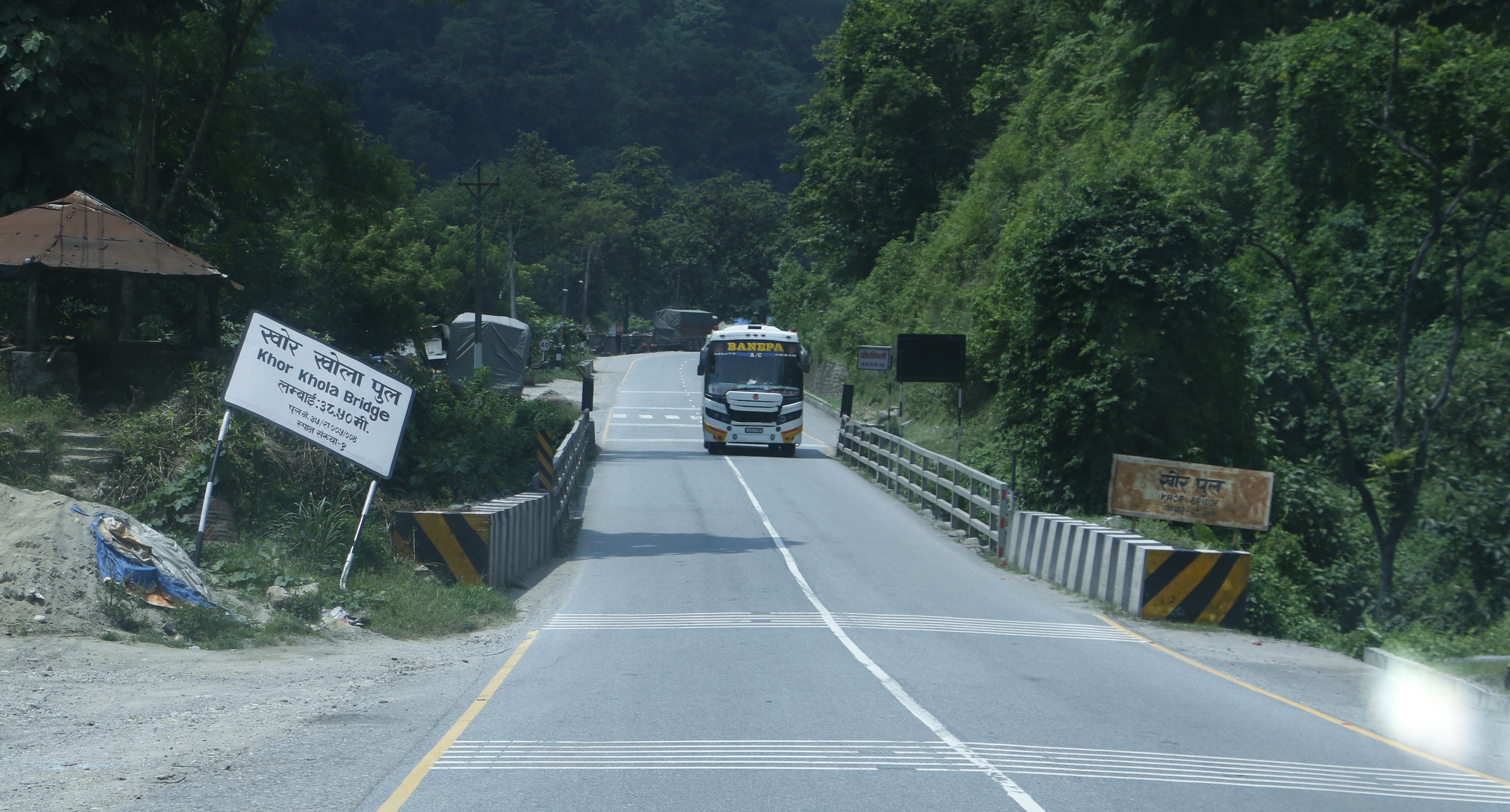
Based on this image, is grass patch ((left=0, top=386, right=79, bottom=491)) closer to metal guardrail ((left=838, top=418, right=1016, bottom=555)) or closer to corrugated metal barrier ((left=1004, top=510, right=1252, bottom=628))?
corrugated metal barrier ((left=1004, top=510, right=1252, bottom=628))

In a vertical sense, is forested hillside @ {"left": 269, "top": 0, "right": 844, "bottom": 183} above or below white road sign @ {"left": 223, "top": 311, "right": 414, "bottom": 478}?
above

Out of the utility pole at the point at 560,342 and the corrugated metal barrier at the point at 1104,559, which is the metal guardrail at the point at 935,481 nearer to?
the corrugated metal barrier at the point at 1104,559

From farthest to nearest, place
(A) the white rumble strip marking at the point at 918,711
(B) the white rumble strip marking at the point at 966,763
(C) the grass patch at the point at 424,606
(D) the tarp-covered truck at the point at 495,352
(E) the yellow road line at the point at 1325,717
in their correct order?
(D) the tarp-covered truck at the point at 495,352 < (C) the grass patch at the point at 424,606 < (E) the yellow road line at the point at 1325,717 < (B) the white rumble strip marking at the point at 966,763 < (A) the white rumble strip marking at the point at 918,711

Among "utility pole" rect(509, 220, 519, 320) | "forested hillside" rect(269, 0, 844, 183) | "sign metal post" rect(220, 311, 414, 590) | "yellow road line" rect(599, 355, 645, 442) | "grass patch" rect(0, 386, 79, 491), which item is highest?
"forested hillside" rect(269, 0, 844, 183)

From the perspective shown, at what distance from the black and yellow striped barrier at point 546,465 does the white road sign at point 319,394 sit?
5.65 meters

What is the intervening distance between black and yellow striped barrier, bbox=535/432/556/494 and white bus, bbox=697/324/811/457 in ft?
42.5

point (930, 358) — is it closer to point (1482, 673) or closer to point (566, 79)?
point (1482, 673)

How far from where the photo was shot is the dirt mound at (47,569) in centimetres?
1000

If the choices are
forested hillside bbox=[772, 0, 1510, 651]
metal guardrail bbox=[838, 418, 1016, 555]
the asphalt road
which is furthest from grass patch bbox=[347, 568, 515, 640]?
forested hillside bbox=[772, 0, 1510, 651]

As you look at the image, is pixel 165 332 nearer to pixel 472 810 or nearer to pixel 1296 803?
pixel 472 810

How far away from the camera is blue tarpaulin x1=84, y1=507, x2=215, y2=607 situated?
35.2ft

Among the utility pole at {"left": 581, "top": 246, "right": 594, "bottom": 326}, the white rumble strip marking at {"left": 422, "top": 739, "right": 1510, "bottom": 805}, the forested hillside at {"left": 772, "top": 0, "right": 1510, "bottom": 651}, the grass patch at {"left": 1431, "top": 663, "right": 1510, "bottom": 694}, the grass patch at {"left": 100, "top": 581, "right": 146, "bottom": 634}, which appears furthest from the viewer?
the utility pole at {"left": 581, "top": 246, "right": 594, "bottom": 326}

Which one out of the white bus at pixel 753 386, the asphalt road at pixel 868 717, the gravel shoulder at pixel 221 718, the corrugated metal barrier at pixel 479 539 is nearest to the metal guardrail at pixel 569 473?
the corrugated metal barrier at pixel 479 539

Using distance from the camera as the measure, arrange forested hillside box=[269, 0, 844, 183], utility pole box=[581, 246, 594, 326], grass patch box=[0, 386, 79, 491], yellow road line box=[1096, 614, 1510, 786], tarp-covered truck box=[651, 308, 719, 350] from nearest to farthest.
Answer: yellow road line box=[1096, 614, 1510, 786]
grass patch box=[0, 386, 79, 491]
tarp-covered truck box=[651, 308, 719, 350]
utility pole box=[581, 246, 594, 326]
forested hillside box=[269, 0, 844, 183]
